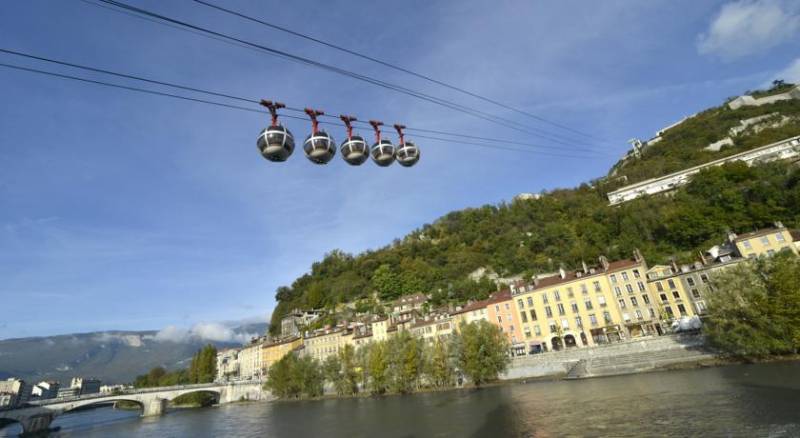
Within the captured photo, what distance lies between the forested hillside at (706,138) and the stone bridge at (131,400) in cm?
10458

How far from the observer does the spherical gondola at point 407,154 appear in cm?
984

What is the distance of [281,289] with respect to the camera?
400 ft

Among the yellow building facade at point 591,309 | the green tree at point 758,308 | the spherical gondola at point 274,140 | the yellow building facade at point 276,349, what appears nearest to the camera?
the spherical gondola at point 274,140

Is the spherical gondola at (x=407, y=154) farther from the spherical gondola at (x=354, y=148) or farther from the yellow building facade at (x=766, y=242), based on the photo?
the yellow building facade at (x=766, y=242)

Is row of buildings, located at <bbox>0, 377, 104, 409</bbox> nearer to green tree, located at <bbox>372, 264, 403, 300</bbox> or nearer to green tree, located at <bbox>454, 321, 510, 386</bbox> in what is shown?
green tree, located at <bbox>372, 264, 403, 300</bbox>

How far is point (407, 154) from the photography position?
9922 millimetres

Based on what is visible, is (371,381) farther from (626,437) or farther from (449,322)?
(626,437)

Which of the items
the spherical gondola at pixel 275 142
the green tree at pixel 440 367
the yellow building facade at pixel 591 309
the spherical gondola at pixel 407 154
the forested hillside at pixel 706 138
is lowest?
the green tree at pixel 440 367

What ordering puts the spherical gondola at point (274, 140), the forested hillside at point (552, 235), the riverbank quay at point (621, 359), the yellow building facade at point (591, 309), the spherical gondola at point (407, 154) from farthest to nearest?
1. the forested hillside at point (552, 235)
2. the yellow building facade at point (591, 309)
3. the riverbank quay at point (621, 359)
4. the spherical gondola at point (407, 154)
5. the spherical gondola at point (274, 140)

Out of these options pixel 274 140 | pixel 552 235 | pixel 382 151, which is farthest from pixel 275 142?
pixel 552 235

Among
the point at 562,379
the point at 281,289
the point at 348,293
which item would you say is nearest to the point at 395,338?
the point at 562,379

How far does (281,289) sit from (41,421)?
65.4 m

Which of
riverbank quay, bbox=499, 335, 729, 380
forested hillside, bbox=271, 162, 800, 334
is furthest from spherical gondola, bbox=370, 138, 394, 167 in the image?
forested hillside, bbox=271, 162, 800, 334

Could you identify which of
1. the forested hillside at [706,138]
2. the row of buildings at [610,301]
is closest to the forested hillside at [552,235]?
the row of buildings at [610,301]
